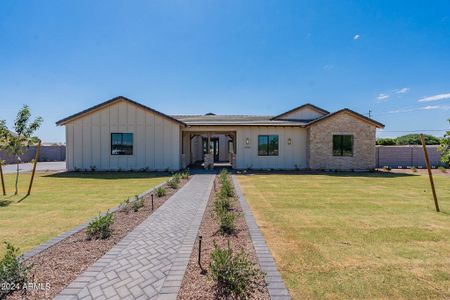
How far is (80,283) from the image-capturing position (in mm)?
3389

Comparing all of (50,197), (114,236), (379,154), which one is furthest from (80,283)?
(379,154)

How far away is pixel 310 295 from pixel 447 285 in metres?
2.09

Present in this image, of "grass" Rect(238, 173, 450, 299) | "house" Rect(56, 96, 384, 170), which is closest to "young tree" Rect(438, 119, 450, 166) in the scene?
"grass" Rect(238, 173, 450, 299)

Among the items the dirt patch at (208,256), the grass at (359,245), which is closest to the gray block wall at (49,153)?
the grass at (359,245)

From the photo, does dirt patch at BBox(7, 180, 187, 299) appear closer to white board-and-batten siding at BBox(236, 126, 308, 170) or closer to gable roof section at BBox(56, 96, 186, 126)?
gable roof section at BBox(56, 96, 186, 126)

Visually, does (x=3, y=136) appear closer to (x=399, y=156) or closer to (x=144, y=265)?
(x=144, y=265)

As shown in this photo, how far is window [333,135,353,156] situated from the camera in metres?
19.2

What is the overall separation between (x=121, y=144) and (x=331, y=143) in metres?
16.5

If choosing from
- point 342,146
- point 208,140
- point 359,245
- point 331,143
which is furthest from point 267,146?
point 359,245

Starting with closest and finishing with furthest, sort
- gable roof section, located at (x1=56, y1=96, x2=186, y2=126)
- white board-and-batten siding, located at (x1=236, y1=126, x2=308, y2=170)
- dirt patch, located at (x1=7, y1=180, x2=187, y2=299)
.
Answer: dirt patch, located at (x1=7, y1=180, x2=187, y2=299) → gable roof section, located at (x1=56, y1=96, x2=186, y2=126) → white board-and-batten siding, located at (x1=236, y1=126, x2=308, y2=170)

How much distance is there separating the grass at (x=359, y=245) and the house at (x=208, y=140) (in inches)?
407

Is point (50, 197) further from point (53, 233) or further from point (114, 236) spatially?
point (114, 236)

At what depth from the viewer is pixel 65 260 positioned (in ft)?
13.3

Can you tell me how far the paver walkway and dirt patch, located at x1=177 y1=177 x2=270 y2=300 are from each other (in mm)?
126
